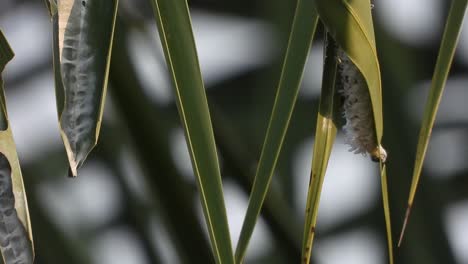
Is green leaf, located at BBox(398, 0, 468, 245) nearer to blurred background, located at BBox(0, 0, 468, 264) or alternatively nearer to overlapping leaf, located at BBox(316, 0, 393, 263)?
overlapping leaf, located at BBox(316, 0, 393, 263)

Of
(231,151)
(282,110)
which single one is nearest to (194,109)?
(282,110)

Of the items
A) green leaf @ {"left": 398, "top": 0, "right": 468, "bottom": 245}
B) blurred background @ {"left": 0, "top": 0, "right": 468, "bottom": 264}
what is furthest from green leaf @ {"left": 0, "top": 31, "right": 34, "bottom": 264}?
blurred background @ {"left": 0, "top": 0, "right": 468, "bottom": 264}

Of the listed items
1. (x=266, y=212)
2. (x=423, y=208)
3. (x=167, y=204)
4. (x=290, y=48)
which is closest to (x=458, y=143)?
(x=423, y=208)

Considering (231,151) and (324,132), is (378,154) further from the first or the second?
Answer: (231,151)

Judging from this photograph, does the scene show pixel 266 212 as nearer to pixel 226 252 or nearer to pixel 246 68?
pixel 246 68

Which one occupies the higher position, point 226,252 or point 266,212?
point 226,252

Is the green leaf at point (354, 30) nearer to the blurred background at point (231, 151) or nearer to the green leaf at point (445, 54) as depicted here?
the green leaf at point (445, 54)

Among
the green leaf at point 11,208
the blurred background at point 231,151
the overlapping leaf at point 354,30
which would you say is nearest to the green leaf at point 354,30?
the overlapping leaf at point 354,30
